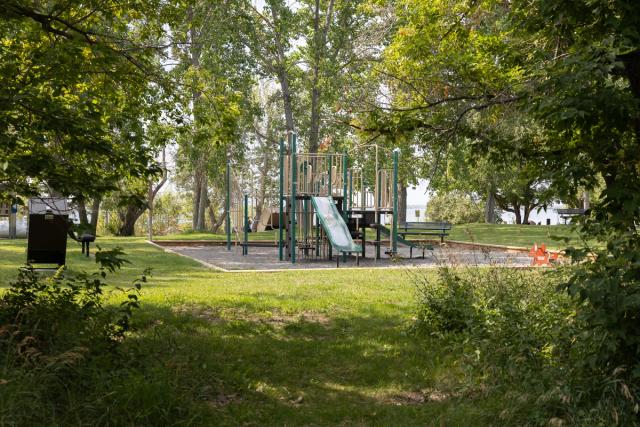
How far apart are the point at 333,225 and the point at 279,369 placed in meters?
9.56

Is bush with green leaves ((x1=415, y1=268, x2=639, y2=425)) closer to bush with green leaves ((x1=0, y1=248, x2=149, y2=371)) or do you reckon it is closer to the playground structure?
bush with green leaves ((x1=0, y1=248, x2=149, y2=371))

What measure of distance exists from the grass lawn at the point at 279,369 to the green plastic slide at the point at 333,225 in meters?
5.11

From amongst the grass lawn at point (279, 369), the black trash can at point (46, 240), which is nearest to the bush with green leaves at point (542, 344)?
the grass lawn at point (279, 369)

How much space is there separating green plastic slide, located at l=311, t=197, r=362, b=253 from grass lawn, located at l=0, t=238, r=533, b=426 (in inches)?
201

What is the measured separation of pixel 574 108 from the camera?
3.72 metres

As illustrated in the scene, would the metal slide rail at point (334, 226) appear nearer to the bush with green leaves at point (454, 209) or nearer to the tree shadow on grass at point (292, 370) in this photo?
the tree shadow on grass at point (292, 370)

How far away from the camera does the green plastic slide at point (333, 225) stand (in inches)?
560

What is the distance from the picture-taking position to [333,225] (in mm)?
15125

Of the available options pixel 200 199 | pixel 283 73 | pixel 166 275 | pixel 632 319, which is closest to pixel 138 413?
pixel 632 319

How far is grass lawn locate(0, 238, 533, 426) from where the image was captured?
4.18 meters

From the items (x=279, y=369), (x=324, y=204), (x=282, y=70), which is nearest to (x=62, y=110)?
(x=279, y=369)

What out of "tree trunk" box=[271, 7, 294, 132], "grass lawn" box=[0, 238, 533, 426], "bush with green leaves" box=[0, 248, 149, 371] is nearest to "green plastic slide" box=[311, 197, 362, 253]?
"grass lawn" box=[0, 238, 533, 426]

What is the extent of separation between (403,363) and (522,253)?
38.0ft

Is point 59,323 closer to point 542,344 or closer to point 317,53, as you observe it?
point 542,344
